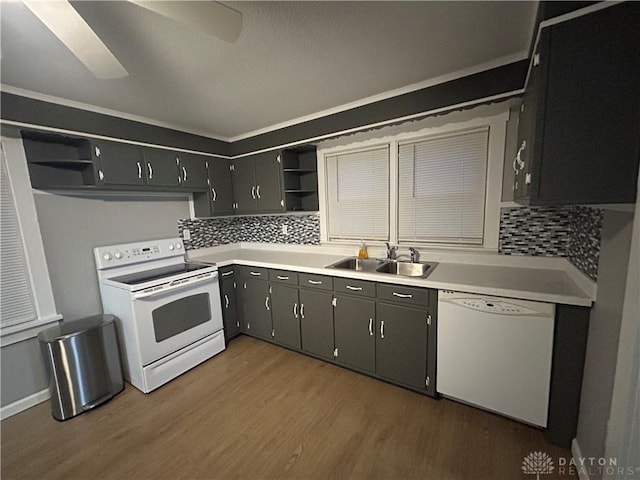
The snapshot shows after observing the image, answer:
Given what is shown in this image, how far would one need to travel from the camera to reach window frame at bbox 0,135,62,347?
1.95 metres

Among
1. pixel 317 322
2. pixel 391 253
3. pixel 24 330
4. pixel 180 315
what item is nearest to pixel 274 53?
pixel 391 253

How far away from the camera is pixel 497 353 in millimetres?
1646

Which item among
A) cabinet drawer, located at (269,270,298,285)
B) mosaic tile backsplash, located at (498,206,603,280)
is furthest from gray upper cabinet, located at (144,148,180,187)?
mosaic tile backsplash, located at (498,206,603,280)

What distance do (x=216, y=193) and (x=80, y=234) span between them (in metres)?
1.29

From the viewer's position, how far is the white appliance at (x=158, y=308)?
213 cm

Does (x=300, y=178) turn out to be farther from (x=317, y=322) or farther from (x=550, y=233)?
(x=550, y=233)

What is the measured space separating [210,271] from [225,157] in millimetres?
1450

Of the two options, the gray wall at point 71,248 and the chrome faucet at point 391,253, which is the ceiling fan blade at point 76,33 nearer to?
the gray wall at point 71,248

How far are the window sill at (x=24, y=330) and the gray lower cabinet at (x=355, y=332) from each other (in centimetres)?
235

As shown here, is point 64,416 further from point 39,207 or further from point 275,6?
point 275,6

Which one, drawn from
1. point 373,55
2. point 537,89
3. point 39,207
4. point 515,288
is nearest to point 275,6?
point 373,55

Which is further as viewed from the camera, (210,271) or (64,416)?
(210,271)

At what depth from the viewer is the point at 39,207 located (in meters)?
2.09

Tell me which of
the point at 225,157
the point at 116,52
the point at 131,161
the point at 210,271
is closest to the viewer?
the point at 116,52
